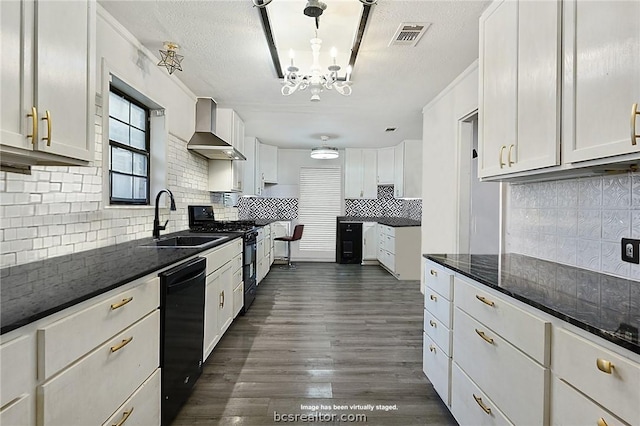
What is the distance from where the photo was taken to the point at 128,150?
2.77m

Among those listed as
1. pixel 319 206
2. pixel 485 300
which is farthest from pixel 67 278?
pixel 319 206

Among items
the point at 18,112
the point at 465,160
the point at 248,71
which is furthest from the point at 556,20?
the point at 248,71

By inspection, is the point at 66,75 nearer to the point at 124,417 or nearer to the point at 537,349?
the point at 124,417

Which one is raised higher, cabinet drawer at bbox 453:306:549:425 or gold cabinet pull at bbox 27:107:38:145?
gold cabinet pull at bbox 27:107:38:145

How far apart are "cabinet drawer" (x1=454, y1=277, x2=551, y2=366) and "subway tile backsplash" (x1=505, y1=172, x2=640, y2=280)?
0.63m

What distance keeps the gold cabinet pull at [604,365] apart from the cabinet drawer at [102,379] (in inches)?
60.6

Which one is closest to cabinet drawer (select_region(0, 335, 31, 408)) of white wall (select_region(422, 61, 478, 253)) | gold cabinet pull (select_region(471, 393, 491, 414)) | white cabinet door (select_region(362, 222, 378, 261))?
gold cabinet pull (select_region(471, 393, 491, 414))

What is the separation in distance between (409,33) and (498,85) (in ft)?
2.87

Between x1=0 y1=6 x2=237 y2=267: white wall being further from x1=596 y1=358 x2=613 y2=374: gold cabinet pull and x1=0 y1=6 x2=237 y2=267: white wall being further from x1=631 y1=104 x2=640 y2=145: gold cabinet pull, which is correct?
x1=631 y1=104 x2=640 y2=145: gold cabinet pull

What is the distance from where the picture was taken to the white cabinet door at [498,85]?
1.75 meters

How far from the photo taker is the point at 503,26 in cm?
182

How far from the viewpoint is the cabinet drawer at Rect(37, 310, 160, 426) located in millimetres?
979

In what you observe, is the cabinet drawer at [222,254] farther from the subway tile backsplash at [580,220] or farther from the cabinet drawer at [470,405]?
the subway tile backsplash at [580,220]

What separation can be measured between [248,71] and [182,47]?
2.09 feet
